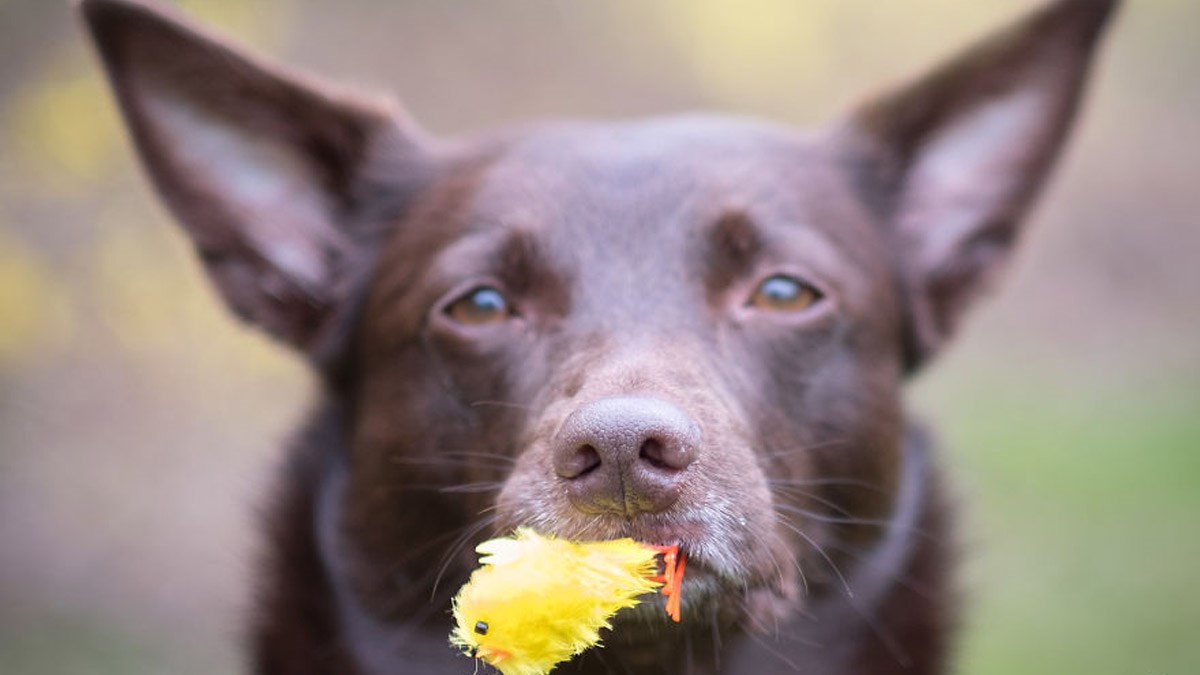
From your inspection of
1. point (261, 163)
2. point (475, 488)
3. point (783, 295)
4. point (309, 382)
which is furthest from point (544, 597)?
point (309, 382)

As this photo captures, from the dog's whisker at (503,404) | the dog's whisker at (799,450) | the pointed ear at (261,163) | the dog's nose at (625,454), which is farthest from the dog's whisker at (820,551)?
the pointed ear at (261,163)

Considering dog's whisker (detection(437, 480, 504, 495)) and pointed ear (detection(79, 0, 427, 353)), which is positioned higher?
pointed ear (detection(79, 0, 427, 353))

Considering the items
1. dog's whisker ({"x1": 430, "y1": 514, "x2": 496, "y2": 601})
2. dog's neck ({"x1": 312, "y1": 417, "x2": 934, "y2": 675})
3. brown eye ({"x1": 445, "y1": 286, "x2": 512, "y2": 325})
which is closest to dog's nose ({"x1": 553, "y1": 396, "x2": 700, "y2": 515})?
dog's whisker ({"x1": 430, "y1": 514, "x2": 496, "y2": 601})

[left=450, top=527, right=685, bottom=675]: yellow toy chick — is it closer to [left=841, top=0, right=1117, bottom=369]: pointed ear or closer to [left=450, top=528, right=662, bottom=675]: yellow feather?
[left=450, top=528, right=662, bottom=675]: yellow feather

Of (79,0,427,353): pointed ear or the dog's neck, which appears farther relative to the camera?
(79,0,427,353): pointed ear

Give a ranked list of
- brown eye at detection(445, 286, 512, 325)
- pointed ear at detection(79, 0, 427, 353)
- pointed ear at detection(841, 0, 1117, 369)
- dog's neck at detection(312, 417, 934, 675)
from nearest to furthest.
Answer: brown eye at detection(445, 286, 512, 325), dog's neck at detection(312, 417, 934, 675), pointed ear at detection(79, 0, 427, 353), pointed ear at detection(841, 0, 1117, 369)

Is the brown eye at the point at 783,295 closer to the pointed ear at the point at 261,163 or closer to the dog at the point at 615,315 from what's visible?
the dog at the point at 615,315

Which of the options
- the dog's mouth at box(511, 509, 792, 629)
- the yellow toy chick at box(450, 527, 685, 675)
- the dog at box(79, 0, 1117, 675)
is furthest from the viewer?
the dog at box(79, 0, 1117, 675)

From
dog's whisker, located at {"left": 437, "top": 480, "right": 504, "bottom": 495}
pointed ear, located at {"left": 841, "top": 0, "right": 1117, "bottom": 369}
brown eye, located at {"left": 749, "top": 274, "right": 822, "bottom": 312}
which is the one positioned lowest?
dog's whisker, located at {"left": 437, "top": 480, "right": 504, "bottom": 495}
